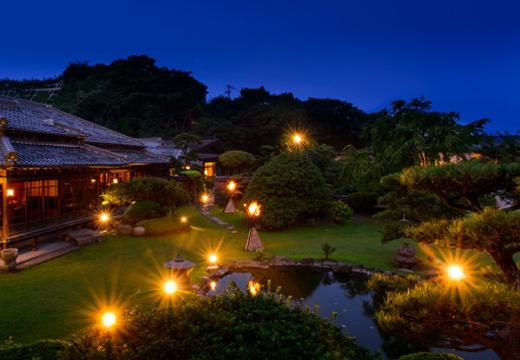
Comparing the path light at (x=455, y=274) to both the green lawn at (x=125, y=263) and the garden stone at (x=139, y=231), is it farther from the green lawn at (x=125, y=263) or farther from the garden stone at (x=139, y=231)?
the garden stone at (x=139, y=231)

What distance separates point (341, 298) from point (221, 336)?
319 inches

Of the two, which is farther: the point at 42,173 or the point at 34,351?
the point at 42,173

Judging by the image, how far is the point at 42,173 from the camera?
16.4 m

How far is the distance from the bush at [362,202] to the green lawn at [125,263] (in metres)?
2.36

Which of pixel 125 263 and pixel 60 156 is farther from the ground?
pixel 60 156

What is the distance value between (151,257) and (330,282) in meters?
7.69

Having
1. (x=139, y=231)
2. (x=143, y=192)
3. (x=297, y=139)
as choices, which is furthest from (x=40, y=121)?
(x=297, y=139)

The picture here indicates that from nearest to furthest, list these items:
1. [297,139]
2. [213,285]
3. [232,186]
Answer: [213,285], [297,139], [232,186]

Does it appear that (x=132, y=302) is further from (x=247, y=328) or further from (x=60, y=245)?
(x=60, y=245)

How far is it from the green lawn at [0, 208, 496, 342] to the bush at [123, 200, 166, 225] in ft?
2.36

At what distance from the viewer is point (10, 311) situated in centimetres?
952

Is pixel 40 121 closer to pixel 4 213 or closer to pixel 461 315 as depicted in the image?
pixel 4 213

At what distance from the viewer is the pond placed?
8203 mm

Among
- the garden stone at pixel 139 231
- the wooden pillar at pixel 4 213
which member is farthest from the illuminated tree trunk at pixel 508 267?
the garden stone at pixel 139 231
